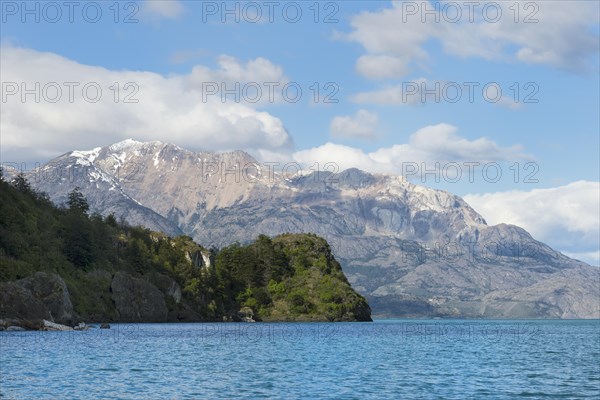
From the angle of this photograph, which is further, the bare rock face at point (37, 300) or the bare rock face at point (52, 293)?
the bare rock face at point (52, 293)

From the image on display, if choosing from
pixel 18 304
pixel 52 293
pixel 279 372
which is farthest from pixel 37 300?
pixel 279 372

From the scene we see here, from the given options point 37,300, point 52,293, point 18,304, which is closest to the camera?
point 18,304

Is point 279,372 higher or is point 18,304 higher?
point 18,304

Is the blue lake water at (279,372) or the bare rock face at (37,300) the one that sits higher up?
the bare rock face at (37,300)

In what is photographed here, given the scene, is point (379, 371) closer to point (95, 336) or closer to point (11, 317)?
point (95, 336)

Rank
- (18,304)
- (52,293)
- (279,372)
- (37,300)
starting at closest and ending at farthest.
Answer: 1. (279,372)
2. (18,304)
3. (37,300)
4. (52,293)

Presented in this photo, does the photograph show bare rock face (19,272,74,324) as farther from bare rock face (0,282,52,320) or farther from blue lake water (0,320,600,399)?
blue lake water (0,320,600,399)

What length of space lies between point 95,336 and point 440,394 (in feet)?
318

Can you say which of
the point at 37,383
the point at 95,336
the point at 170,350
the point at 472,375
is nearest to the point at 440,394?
the point at 472,375

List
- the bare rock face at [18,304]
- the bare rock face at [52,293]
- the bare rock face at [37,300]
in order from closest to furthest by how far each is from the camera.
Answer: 1. the bare rock face at [18,304]
2. the bare rock face at [37,300]
3. the bare rock face at [52,293]

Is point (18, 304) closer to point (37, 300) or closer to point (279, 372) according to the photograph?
point (37, 300)

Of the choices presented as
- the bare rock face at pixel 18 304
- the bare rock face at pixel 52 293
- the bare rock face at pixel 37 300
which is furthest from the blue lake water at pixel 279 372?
the bare rock face at pixel 52 293

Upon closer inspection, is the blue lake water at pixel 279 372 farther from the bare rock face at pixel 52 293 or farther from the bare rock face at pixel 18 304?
the bare rock face at pixel 52 293

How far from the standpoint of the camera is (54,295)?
611 ft
